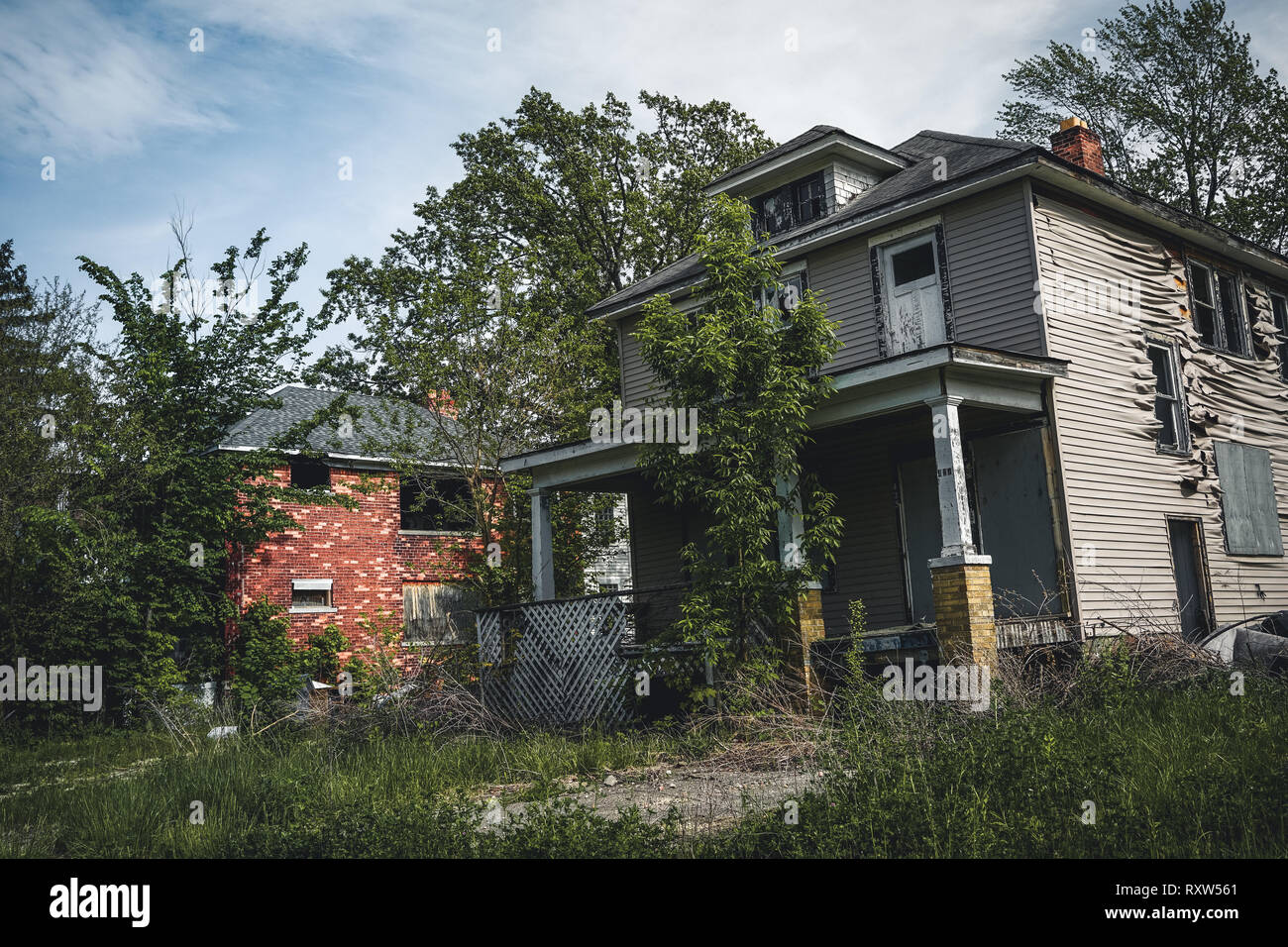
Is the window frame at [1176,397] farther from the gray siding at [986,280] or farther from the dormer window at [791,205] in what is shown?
the dormer window at [791,205]

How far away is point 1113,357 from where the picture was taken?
14008mm

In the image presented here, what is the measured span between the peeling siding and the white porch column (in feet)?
8.09

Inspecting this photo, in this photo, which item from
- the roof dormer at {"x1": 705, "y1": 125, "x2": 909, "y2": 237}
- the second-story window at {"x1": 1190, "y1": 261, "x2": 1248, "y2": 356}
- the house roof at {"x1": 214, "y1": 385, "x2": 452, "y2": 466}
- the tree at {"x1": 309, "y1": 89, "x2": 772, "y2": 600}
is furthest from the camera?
the tree at {"x1": 309, "y1": 89, "x2": 772, "y2": 600}

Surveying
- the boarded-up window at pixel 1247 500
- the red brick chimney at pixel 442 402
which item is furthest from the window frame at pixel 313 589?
the boarded-up window at pixel 1247 500

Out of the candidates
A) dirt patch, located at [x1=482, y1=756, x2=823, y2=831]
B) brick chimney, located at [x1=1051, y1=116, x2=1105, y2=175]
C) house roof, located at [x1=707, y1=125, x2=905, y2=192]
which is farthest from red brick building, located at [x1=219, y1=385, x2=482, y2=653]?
brick chimney, located at [x1=1051, y1=116, x2=1105, y2=175]

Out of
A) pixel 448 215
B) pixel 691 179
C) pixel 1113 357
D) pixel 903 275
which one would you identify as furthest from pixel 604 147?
pixel 1113 357

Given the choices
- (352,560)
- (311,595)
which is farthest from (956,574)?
(311,595)

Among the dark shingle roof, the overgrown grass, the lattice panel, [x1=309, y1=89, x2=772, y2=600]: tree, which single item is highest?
[x1=309, y1=89, x2=772, y2=600]: tree

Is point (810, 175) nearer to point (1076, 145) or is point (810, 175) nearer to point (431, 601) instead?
point (1076, 145)

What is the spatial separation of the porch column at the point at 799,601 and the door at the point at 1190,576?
6.16 metres

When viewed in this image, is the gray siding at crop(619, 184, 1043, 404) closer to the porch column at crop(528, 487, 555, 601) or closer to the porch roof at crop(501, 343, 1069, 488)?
the porch roof at crop(501, 343, 1069, 488)

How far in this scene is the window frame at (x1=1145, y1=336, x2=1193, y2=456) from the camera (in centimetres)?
1483

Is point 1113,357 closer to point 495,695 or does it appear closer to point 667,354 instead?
point 667,354

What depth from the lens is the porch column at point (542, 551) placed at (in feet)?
48.6
